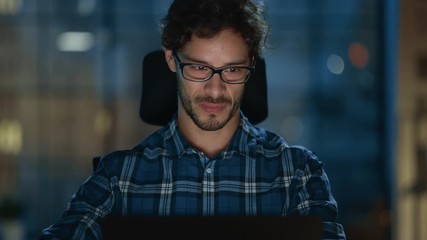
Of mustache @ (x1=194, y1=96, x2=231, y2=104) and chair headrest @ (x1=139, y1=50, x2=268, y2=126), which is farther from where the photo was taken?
chair headrest @ (x1=139, y1=50, x2=268, y2=126)

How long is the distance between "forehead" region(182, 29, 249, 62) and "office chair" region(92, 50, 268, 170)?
0.83 feet

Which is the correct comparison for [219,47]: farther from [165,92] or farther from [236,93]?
[165,92]

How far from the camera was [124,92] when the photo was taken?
19.5 ft

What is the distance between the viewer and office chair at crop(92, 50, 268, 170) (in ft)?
6.60

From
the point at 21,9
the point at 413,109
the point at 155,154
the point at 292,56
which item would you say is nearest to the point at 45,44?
the point at 21,9

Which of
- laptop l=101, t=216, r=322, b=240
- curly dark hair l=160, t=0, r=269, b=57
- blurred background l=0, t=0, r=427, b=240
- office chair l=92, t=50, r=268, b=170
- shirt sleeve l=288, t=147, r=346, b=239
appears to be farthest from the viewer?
blurred background l=0, t=0, r=427, b=240

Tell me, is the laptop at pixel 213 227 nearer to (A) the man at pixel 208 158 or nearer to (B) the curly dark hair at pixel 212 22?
(A) the man at pixel 208 158

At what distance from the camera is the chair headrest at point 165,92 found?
6.60 ft

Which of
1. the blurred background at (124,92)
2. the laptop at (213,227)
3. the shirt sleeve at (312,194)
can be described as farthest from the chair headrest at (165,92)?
the blurred background at (124,92)

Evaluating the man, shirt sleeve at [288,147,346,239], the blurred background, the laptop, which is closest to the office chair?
the man

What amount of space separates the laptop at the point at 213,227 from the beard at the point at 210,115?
53 cm

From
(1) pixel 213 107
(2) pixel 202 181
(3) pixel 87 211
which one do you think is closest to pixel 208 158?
(2) pixel 202 181

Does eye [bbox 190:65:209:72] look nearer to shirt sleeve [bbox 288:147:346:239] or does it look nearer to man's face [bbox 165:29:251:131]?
man's face [bbox 165:29:251:131]

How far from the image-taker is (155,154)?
6.13 feet
